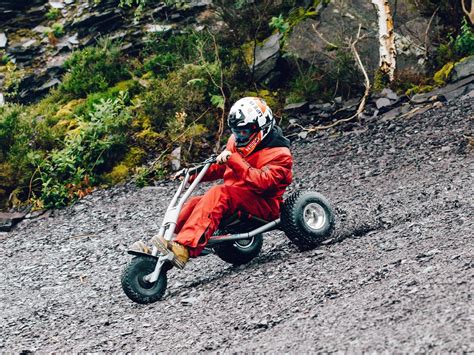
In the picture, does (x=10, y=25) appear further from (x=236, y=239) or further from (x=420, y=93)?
(x=236, y=239)

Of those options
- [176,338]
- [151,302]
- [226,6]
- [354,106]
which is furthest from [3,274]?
[226,6]

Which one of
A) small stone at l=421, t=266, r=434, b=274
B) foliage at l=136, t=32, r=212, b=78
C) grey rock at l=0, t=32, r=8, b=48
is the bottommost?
foliage at l=136, t=32, r=212, b=78

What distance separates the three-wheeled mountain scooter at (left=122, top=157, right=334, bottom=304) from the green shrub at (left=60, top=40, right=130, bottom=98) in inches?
367

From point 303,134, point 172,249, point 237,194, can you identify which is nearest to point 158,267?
point 172,249

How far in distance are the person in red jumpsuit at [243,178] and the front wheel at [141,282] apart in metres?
0.34

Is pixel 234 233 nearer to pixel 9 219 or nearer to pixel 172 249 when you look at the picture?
pixel 172 249

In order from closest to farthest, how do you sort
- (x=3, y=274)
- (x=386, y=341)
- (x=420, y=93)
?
1. (x=386, y=341)
2. (x=3, y=274)
3. (x=420, y=93)

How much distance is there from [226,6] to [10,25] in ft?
20.9

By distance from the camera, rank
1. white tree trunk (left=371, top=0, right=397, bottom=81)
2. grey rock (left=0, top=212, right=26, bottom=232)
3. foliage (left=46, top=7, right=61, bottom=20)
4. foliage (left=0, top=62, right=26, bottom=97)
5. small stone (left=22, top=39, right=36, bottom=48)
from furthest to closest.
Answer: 1. foliage (left=46, top=7, right=61, bottom=20)
2. small stone (left=22, top=39, right=36, bottom=48)
3. foliage (left=0, top=62, right=26, bottom=97)
4. white tree trunk (left=371, top=0, right=397, bottom=81)
5. grey rock (left=0, top=212, right=26, bottom=232)

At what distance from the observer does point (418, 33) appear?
52.5 ft

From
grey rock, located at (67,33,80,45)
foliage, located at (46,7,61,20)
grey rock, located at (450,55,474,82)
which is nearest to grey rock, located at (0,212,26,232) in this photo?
grey rock, located at (67,33,80,45)

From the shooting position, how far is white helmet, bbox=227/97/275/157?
823 centimetres

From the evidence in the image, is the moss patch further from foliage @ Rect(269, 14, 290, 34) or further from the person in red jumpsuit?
the person in red jumpsuit

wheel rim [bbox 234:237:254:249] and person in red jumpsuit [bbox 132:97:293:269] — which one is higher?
person in red jumpsuit [bbox 132:97:293:269]
